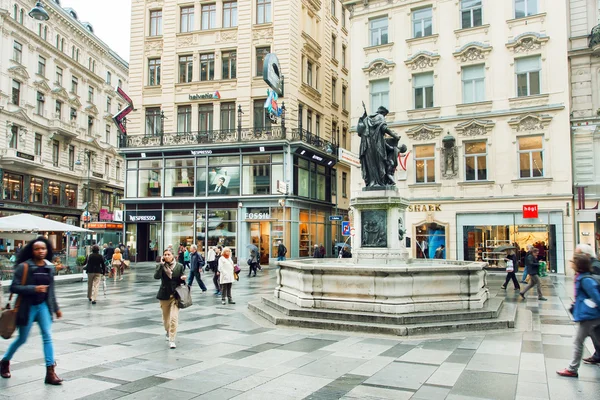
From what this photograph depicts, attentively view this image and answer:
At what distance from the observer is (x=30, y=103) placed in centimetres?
4584

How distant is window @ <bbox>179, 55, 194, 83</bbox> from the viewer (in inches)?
1448

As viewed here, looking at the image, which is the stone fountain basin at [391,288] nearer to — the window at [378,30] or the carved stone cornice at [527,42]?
the carved stone cornice at [527,42]

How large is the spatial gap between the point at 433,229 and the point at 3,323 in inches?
1008

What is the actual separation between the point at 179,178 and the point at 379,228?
2508 centimetres

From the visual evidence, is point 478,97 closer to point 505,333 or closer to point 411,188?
point 411,188

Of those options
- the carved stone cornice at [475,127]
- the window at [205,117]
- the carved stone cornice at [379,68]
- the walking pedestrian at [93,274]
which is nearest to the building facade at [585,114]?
the carved stone cornice at [475,127]

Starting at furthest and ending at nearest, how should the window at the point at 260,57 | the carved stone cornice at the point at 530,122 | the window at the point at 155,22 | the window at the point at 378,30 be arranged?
1. the window at the point at 155,22
2. the window at the point at 260,57
3. the window at the point at 378,30
4. the carved stone cornice at the point at 530,122

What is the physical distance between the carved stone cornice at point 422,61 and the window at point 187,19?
16.5 metres

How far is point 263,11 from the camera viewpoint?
118 ft

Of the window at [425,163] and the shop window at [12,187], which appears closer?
the window at [425,163]

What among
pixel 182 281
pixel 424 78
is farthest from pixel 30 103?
pixel 182 281

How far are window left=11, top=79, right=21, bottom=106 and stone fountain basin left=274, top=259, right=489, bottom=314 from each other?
4207 cm

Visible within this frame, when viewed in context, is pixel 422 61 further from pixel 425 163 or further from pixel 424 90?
pixel 425 163

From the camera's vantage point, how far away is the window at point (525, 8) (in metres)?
27.3
